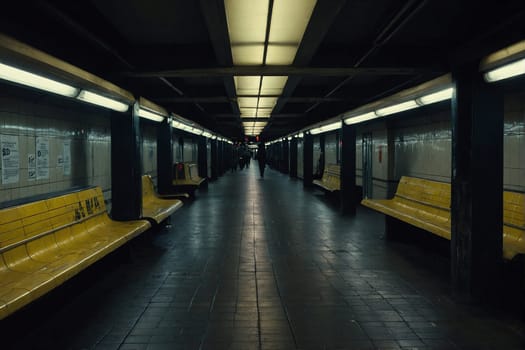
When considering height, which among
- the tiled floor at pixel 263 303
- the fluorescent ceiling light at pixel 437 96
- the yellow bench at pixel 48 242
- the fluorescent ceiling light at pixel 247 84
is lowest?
the tiled floor at pixel 263 303

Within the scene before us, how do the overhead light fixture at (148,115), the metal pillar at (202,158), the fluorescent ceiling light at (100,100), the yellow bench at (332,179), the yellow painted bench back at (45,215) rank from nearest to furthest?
the yellow painted bench back at (45,215), the fluorescent ceiling light at (100,100), the overhead light fixture at (148,115), the yellow bench at (332,179), the metal pillar at (202,158)

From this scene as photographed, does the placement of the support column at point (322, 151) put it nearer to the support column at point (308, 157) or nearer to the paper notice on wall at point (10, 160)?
the support column at point (308, 157)

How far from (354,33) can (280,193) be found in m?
10.8

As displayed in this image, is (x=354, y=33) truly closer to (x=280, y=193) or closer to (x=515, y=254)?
(x=515, y=254)

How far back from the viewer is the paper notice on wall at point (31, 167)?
5.08 meters

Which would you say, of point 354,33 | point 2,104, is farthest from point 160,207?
point 354,33

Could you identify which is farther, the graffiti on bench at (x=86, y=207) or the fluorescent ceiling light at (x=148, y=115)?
the fluorescent ceiling light at (x=148, y=115)

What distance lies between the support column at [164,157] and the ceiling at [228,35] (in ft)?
13.7

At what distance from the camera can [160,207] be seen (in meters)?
7.55

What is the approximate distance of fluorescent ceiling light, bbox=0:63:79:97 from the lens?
3.09 meters

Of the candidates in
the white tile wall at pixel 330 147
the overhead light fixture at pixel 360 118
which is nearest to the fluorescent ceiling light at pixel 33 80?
the overhead light fixture at pixel 360 118

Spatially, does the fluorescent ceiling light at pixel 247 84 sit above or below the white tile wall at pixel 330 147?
above

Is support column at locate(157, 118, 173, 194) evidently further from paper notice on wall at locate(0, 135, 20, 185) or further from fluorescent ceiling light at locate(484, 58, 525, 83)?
fluorescent ceiling light at locate(484, 58, 525, 83)

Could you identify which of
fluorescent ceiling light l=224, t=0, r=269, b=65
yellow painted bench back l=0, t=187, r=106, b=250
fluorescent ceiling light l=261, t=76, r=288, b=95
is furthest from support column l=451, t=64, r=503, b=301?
yellow painted bench back l=0, t=187, r=106, b=250
